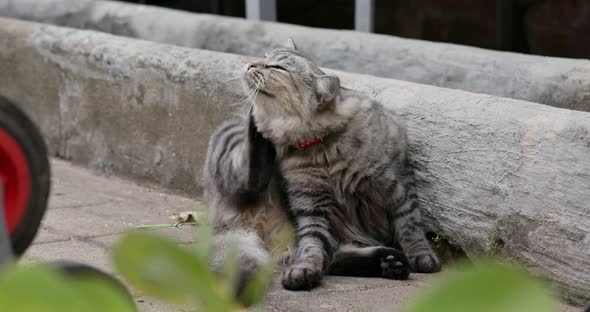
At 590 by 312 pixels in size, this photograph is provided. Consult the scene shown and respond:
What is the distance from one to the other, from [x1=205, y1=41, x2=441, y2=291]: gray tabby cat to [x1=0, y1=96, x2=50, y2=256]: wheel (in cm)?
179

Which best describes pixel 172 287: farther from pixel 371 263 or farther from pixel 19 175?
pixel 371 263

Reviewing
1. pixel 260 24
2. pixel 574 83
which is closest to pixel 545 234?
pixel 574 83

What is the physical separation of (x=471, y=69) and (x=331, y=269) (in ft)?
5.57

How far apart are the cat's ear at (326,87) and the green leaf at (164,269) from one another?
114 inches

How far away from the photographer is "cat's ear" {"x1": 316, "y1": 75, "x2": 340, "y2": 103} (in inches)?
141

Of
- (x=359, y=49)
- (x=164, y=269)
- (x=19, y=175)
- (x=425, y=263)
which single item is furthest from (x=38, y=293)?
(x=359, y=49)

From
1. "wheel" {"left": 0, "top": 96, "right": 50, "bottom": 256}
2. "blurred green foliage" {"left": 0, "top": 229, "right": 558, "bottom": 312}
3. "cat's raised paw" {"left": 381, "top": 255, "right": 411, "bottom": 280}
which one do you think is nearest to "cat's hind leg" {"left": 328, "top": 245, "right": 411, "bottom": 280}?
"cat's raised paw" {"left": 381, "top": 255, "right": 411, "bottom": 280}

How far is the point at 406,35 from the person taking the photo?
28.9 ft

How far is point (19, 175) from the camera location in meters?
1.74

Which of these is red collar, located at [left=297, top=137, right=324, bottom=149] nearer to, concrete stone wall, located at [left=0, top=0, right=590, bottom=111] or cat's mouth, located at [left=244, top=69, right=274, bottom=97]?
cat's mouth, located at [left=244, top=69, right=274, bottom=97]

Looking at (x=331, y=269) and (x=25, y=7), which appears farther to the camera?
(x=25, y=7)

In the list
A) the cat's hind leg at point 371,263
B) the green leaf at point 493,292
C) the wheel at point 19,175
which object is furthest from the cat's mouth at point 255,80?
the green leaf at point 493,292

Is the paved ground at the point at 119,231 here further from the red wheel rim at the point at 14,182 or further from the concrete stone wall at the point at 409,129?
the red wheel rim at the point at 14,182

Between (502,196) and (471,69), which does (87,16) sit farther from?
(502,196)
